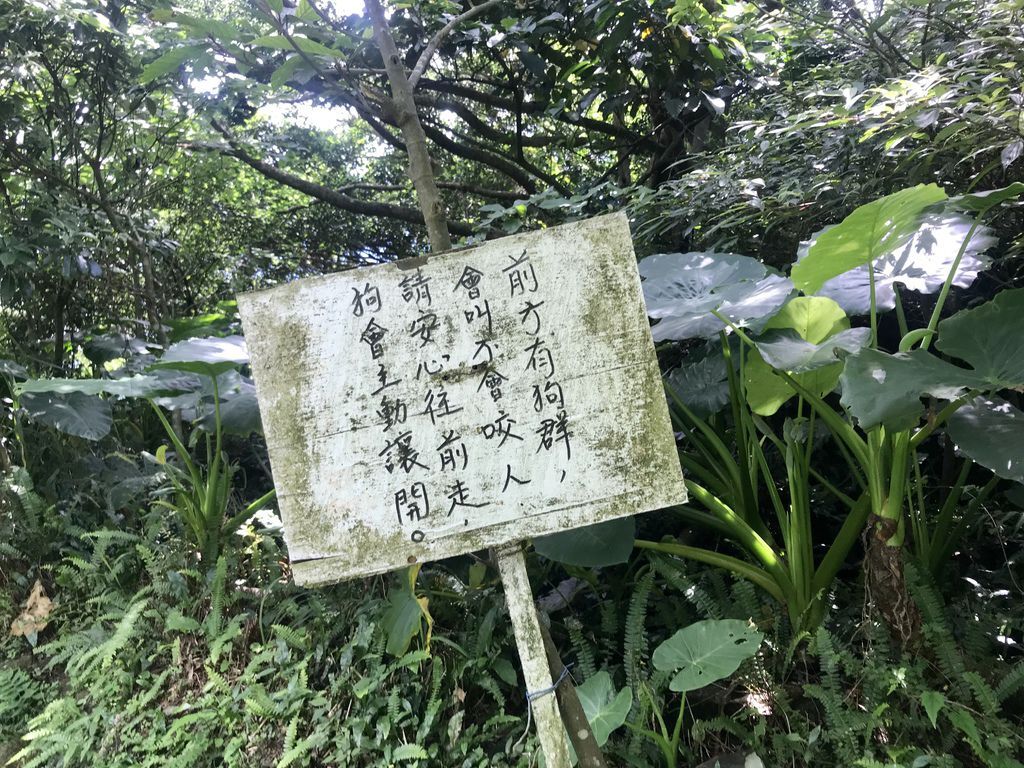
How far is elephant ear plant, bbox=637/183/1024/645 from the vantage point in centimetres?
129

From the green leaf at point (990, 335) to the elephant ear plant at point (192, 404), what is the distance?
194cm

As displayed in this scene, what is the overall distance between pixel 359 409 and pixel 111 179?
3.57m

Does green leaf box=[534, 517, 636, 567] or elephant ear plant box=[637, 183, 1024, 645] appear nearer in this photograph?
elephant ear plant box=[637, 183, 1024, 645]

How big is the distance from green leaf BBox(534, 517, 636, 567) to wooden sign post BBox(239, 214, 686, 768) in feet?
1.25

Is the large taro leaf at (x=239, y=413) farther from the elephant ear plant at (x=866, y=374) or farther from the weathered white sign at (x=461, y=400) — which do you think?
the elephant ear plant at (x=866, y=374)

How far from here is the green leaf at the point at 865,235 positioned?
4.51 feet

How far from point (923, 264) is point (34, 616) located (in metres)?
3.21

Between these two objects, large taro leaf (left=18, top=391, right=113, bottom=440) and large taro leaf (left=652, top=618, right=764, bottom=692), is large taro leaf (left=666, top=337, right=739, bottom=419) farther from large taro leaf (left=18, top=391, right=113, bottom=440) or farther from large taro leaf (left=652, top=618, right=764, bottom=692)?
large taro leaf (left=18, top=391, right=113, bottom=440)

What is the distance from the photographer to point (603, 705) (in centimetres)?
149

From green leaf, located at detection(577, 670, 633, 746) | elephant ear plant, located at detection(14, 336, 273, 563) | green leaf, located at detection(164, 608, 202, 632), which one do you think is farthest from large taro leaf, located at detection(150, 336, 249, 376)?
green leaf, located at detection(577, 670, 633, 746)

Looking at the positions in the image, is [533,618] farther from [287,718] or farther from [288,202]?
[288,202]

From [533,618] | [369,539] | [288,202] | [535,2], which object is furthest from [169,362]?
[288,202]

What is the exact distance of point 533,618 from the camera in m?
1.30

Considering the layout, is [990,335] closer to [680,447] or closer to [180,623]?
[680,447]
